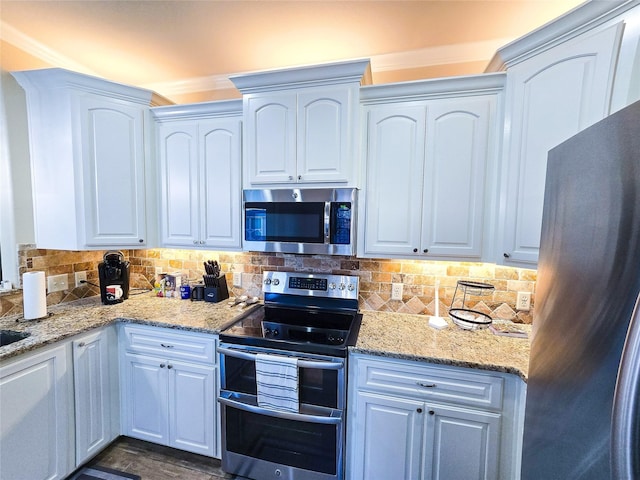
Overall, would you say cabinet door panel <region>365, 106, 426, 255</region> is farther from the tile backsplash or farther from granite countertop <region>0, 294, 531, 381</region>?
granite countertop <region>0, 294, 531, 381</region>

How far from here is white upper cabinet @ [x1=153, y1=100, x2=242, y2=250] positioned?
2.02 metres

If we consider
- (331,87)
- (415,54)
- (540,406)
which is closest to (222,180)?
(331,87)

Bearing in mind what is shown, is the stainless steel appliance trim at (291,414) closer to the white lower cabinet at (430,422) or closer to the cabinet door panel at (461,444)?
the white lower cabinet at (430,422)

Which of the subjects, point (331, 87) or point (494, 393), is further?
point (331, 87)

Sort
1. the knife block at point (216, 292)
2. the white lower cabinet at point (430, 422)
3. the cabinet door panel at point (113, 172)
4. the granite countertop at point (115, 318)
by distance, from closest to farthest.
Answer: the white lower cabinet at point (430, 422) → the granite countertop at point (115, 318) → the cabinet door panel at point (113, 172) → the knife block at point (216, 292)

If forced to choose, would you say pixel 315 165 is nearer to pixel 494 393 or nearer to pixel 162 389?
pixel 494 393

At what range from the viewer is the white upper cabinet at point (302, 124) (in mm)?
1719

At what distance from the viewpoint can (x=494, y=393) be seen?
4.43 ft

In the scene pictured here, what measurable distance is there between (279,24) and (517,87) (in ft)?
4.62

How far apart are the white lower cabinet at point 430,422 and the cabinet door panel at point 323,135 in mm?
1133

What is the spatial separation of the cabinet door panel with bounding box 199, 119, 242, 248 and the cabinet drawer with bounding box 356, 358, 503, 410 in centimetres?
127

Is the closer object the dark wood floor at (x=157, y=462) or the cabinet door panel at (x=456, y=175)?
the cabinet door panel at (x=456, y=175)

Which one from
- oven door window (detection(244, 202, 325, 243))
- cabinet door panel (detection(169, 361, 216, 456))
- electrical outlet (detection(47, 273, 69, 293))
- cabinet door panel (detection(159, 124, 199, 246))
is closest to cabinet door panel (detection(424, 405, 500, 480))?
oven door window (detection(244, 202, 325, 243))

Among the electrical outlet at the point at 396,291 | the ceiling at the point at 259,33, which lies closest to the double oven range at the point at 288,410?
the electrical outlet at the point at 396,291
